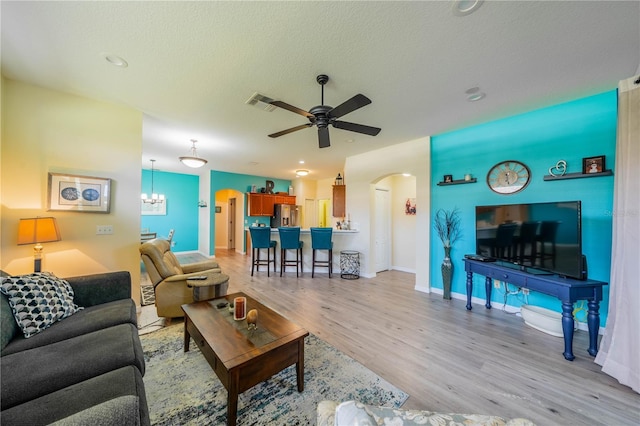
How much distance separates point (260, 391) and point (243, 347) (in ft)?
1.68

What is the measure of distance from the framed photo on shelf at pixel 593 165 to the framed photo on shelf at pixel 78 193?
590 centimetres

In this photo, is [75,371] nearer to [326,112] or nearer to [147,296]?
[326,112]

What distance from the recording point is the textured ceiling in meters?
1.66

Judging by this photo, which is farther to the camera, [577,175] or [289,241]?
[289,241]

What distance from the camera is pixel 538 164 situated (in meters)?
3.16

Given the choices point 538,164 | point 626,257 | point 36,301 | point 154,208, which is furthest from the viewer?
point 154,208

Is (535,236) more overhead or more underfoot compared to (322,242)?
more overhead

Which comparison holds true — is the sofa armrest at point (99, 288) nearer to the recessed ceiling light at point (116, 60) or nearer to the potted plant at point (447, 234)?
the recessed ceiling light at point (116, 60)

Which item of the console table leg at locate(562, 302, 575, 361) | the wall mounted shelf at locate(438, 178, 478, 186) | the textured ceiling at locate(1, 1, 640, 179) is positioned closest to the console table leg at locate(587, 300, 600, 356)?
the console table leg at locate(562, 302, 575, 361)

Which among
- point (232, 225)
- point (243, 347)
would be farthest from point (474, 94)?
point (232, 225)

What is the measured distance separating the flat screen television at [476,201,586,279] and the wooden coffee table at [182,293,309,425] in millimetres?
2835

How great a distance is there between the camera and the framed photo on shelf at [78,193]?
105 inches

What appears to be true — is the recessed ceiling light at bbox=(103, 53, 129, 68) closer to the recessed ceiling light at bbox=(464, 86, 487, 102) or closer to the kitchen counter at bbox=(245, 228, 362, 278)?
the recessed ceiling light at bbox=(464, 86, 487, 102)

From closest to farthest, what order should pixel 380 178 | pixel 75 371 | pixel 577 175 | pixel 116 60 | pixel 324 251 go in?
pixel 75 371, pixel 116 60, pixel 577 175, pixel 380 178, pixel 324 251
